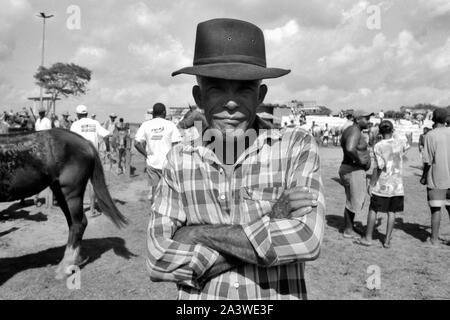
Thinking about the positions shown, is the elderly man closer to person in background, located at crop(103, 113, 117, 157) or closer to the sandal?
the sandal

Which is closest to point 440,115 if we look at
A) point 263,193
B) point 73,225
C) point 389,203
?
point 389,203

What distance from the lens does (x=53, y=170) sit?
15.0 feet

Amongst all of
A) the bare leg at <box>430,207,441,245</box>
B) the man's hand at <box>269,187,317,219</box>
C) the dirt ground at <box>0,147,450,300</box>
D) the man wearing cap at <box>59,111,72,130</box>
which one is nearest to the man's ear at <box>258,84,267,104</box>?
the man's hand at <box>269,187,317,219</box>

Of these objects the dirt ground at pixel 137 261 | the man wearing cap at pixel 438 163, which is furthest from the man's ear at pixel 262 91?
the man wearing cap at pixel 438 163

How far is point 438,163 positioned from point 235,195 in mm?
Answer: 4974

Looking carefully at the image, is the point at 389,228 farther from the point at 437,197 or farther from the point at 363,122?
the point at 363,122

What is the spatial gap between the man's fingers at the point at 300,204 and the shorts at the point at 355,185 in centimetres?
447

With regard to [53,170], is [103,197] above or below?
below

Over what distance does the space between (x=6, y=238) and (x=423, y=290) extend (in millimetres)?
6329

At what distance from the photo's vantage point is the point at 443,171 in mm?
5277

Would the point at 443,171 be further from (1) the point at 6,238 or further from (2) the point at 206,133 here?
(1) the point at 6,238

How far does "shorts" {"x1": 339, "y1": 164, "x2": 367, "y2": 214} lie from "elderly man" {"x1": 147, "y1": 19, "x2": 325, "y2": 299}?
4288 millimetres

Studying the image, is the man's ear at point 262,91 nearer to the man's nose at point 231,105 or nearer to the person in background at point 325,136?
the man's nose at point 231,105
